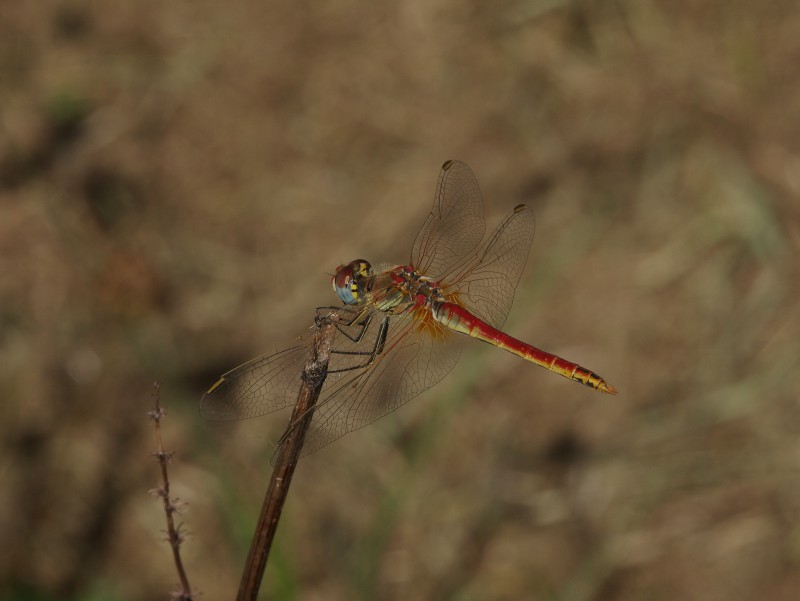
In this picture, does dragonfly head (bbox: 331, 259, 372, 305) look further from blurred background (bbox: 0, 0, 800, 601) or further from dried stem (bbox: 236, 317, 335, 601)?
blurred background (bbox: 0, 0, 800, 601)

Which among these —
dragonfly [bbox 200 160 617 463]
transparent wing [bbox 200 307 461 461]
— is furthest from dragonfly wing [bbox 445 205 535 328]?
transparent wing [bbox 200 307 461 461]

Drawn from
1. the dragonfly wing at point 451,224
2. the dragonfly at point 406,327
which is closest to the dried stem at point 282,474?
the dragonfly at point 406,327

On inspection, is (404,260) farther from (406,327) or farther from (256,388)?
(256,388)

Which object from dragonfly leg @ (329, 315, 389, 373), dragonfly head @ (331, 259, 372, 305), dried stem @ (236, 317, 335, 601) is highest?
dragonfly head @ (331, 259, 372, 305)

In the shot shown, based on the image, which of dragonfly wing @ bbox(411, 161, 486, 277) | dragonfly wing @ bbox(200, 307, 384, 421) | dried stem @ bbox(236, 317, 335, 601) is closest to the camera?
dried stem @ bbox(236, 317, 335, 601)

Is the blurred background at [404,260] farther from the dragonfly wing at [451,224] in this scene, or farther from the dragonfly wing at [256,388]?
the dragonfly wing at [256,388]

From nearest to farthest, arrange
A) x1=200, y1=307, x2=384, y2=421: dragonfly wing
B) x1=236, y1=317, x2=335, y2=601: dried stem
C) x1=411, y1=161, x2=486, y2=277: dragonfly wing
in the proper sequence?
x1=236, y1=317, x2=335, y2=601: dried stem < x1=200, y1=307, x2=384, y2=421: dragonfly wing < x1=411, y1=161, x2=486, y2=277: dragonfly wing

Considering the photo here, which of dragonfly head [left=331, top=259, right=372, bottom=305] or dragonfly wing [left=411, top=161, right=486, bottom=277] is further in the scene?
dragonfly wing [left=411, top=161, right=486, bottom=277]
